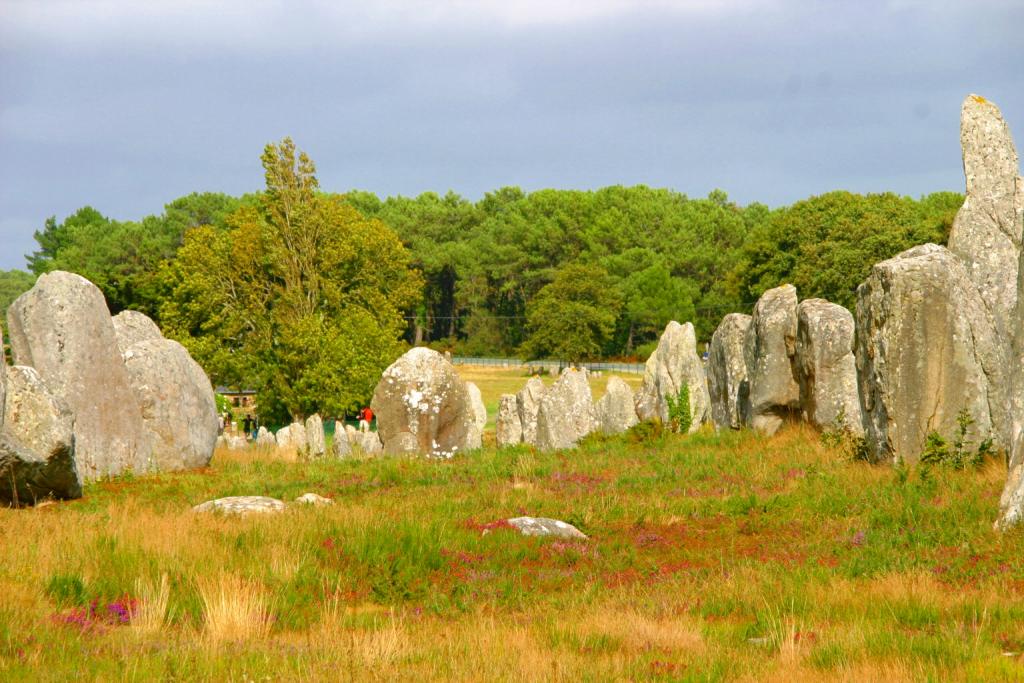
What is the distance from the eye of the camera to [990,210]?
1892cm

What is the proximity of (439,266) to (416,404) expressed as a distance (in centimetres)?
8166

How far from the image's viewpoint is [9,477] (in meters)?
Result: 14.6

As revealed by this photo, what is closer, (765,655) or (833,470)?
(765,655)

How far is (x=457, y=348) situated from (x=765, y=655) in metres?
98.9

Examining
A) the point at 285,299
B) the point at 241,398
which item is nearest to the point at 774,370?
the point at 285,299

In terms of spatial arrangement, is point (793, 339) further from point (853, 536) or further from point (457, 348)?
point (457, 348)

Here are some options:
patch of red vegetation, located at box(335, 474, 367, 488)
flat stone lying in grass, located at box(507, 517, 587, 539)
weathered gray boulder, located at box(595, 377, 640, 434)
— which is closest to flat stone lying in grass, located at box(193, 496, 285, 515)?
flat stone lying in grass, located at box(507, 517, 587, 539)

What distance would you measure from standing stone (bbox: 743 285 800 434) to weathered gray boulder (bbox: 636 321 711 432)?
6.69m

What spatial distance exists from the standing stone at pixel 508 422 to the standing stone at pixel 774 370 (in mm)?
9614

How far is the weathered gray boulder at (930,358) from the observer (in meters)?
15.9

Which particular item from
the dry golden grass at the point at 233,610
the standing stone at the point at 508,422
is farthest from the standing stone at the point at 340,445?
the dry golden grass at the point at 233,610

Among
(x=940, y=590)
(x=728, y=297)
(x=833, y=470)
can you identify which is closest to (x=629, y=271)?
(x=728, y=297)

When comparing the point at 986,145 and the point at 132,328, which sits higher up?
the point at 986,145

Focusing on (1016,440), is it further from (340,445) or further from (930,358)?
(340,445)
